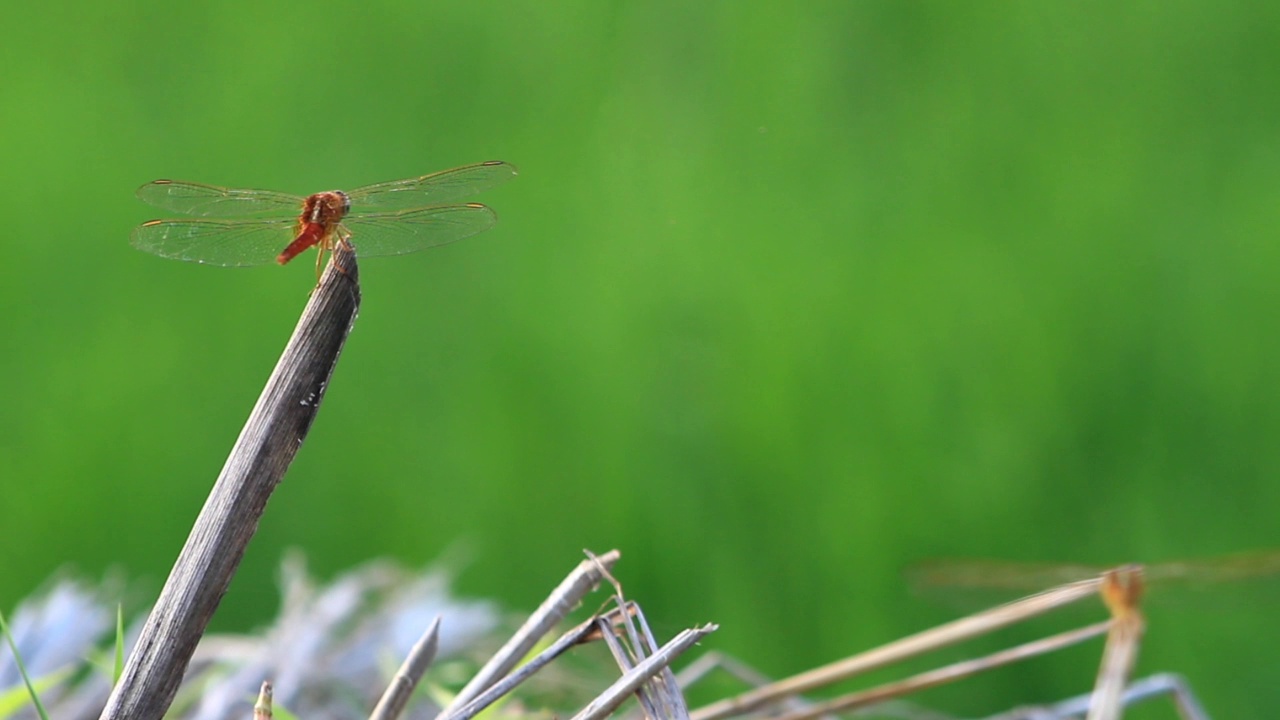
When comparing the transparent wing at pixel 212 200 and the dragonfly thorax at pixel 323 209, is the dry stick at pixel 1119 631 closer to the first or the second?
the dragonfly thorax at pixel 323 209

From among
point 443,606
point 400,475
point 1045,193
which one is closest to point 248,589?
point 400,475

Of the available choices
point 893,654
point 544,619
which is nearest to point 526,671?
point 544,619

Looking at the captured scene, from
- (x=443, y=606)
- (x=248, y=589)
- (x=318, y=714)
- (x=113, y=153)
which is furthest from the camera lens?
(x=113, y=153)

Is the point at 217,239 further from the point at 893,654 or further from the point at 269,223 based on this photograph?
the point at 893,654

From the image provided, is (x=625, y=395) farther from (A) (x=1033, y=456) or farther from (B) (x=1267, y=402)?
(B) (x=1267, y=402)

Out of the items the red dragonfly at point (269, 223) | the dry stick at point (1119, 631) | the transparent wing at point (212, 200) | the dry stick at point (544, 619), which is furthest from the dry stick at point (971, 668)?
the transparent wing at point (212, 200)

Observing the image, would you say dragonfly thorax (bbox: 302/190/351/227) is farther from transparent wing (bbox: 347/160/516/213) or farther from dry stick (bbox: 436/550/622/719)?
dry stick (bbox: 436/550/622/719)

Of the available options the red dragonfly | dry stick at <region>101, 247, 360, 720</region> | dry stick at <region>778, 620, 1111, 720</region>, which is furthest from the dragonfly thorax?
dry stick at <region>778, 620, 1111, 720</region>
